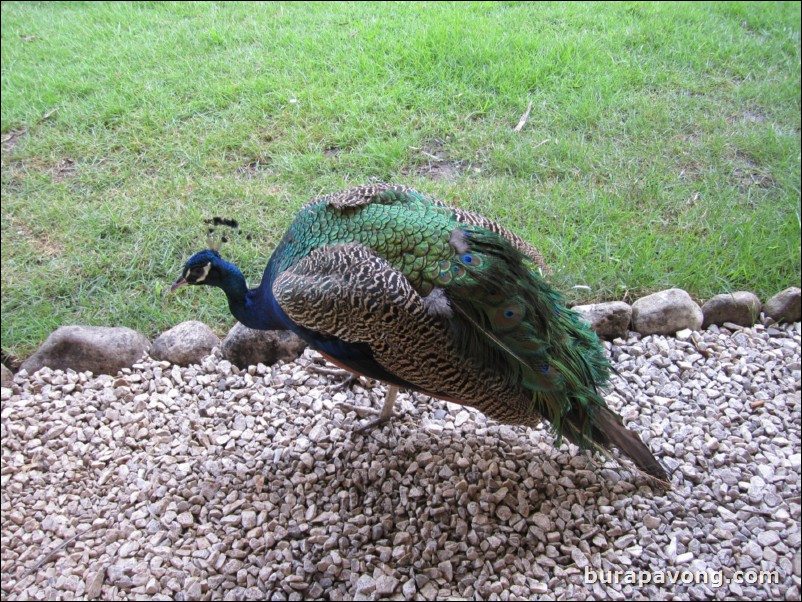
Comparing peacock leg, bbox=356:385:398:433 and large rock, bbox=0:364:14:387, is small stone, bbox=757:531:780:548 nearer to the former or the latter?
peacock leg, bbox=356:385:398:433

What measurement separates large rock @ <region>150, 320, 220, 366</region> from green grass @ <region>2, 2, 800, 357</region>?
14 centimetres

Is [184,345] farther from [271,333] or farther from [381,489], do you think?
[381,489]

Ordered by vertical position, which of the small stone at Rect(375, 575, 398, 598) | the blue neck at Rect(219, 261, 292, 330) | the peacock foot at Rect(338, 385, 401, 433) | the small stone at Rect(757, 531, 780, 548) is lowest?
the small stone at Rect(375, 575, 398, 598)

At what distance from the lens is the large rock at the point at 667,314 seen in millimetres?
2619

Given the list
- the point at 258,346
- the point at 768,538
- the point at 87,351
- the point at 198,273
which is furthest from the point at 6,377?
the point at 768,538

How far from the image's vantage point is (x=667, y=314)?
2621 mm

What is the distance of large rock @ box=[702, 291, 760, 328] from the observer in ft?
8.75

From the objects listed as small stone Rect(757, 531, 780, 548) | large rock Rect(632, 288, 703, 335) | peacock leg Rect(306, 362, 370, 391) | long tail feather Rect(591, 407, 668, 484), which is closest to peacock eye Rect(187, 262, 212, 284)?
peacock leg Rect(306, 362, 370, 391)

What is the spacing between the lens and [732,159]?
132 inches

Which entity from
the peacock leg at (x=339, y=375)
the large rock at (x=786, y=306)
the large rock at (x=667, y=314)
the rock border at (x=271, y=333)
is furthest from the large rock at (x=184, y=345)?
the large rock at (x=786, y=306)

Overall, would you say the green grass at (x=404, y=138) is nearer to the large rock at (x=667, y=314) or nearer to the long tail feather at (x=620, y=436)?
the large rock at (x=667, y=314)

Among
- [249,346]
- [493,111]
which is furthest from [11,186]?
[493,111]

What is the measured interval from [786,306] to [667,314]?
505 millimetres

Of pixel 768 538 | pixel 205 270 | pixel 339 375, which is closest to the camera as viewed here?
pixel 768 538
